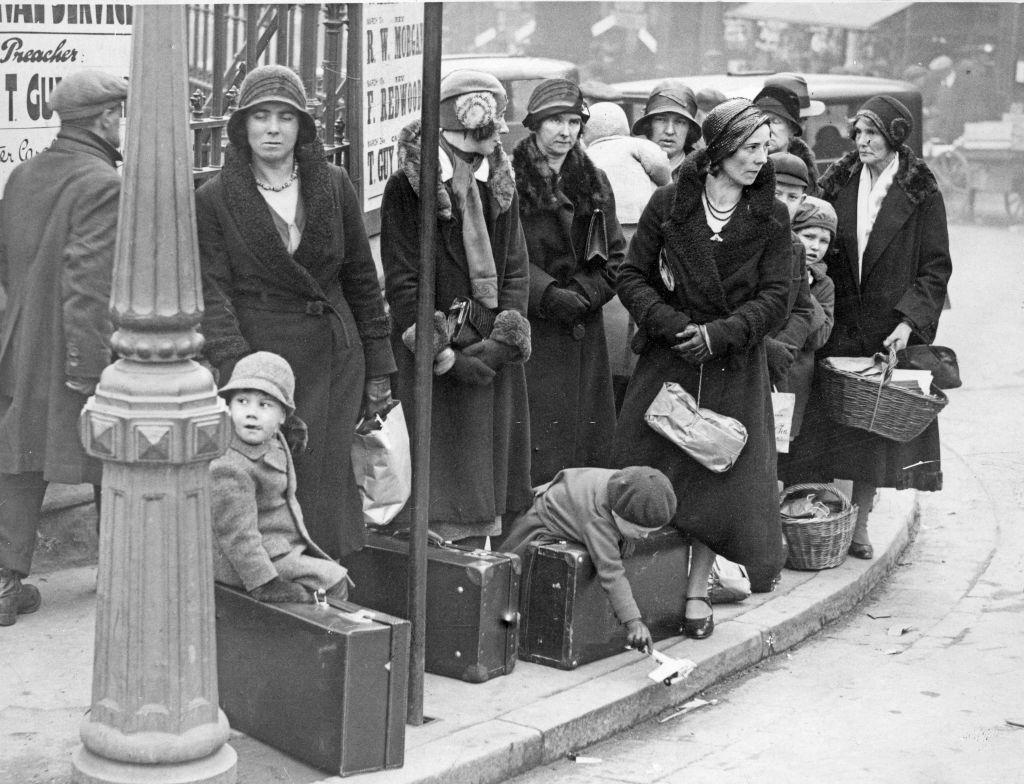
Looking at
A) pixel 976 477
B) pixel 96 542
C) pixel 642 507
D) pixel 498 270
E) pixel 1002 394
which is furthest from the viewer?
pixel 1002 394

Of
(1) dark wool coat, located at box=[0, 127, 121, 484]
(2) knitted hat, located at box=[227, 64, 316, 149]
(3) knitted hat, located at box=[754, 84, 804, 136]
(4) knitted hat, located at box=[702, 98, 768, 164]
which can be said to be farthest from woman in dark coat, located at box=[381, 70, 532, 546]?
(3) knitted hat, located at box=[754, 84, 804, 136]

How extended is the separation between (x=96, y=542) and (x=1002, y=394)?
751cm

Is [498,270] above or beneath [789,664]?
above

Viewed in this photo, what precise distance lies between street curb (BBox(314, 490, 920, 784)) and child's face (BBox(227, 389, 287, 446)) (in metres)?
1.01

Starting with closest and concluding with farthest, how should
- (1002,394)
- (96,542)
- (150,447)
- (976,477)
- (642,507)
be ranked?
(150,447) → (642,507) → (96,542) → (976,477) → (1002,394)

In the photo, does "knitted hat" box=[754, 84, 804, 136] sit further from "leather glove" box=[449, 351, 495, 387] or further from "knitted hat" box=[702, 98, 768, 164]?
"leather glove" box=[449, 351, 495, 387]

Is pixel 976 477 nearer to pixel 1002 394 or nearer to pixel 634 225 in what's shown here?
pixel 1002 394

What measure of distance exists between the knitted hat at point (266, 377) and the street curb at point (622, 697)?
3.68 ft

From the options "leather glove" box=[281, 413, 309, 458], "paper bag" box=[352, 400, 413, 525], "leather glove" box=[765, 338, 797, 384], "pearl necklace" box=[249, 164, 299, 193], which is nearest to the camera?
"leather glove" box=[281, 413, 309, 458]

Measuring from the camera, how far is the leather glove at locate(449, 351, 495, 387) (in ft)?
19.0

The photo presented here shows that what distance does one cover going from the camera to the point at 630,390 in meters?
6.26

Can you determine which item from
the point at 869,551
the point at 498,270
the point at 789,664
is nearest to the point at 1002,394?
the point at 869,551

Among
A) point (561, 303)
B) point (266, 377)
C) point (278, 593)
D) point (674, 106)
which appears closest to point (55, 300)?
point (266, 377)

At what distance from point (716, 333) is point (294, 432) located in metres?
1.75
